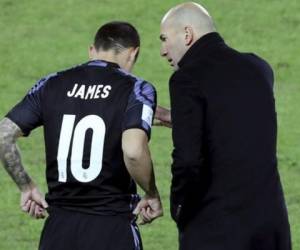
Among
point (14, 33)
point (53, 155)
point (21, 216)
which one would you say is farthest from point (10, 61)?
point (53, 155)

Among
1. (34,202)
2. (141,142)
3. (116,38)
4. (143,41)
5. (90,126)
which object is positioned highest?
(143,41)

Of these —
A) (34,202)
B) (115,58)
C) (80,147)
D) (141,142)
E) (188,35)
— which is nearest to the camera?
(188,35)

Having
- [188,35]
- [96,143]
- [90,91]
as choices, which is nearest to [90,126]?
[96,143]

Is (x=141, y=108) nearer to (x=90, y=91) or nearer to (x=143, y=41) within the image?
(x=90, y=91)

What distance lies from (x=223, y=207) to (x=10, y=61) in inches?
499

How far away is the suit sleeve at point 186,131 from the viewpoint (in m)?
6.34

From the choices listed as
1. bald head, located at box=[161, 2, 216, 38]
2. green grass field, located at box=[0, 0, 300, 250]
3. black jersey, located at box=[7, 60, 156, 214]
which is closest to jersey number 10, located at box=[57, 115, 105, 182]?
black jersey, located at box=[7, 60, 156, 214]

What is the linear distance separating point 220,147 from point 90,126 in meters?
0.70

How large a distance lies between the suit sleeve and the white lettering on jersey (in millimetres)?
501

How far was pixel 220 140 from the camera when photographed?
21.1 feet

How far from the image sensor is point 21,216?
11.7 metres

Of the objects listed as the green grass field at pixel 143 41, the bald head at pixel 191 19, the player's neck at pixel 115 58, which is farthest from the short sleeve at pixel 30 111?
the green grass field at pixel 143 41

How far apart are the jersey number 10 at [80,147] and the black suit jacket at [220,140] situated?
18.4 inches

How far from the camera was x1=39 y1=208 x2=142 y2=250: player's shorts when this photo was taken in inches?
→ 269
